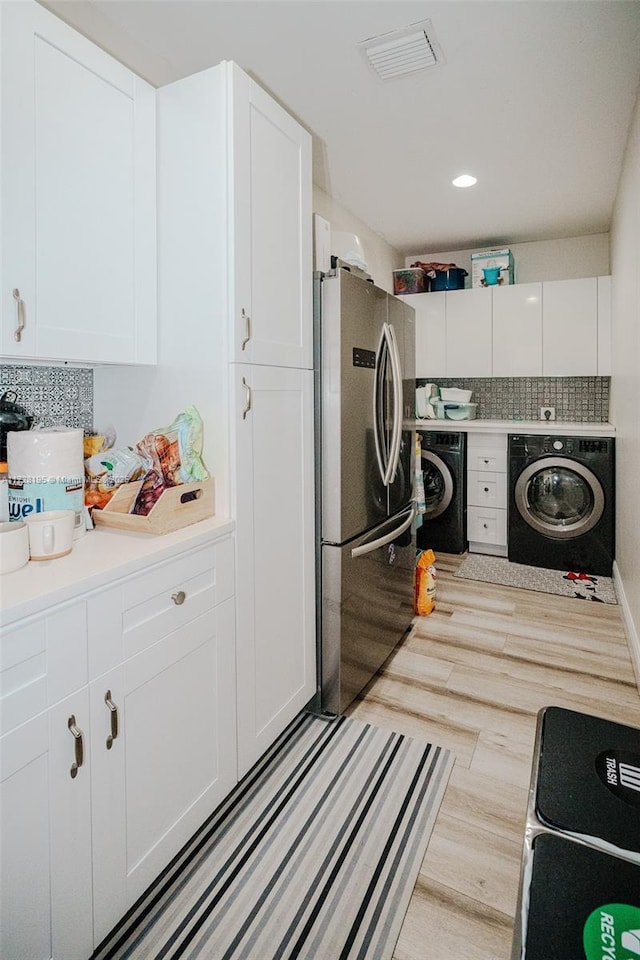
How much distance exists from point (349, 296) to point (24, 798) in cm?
183

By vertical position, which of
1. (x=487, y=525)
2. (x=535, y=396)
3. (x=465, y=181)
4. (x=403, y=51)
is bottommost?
(x=487, y=525)

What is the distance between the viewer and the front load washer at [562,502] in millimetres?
3764

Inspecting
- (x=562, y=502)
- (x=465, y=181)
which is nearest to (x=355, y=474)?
(x=465, y=181)

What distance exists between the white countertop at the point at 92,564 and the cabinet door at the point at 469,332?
11.3ft

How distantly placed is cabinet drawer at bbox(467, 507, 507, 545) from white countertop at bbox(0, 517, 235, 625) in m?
3.15

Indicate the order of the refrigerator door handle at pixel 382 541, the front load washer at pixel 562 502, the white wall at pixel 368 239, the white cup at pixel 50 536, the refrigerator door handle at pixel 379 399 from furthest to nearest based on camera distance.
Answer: the front load washer at pixel 562 502, the white wall at pixel 368 239, the refrigerator door handle at pixel 379 399, the refrigerator door handle at pixel 382 541, the white cup at pixel 50 536

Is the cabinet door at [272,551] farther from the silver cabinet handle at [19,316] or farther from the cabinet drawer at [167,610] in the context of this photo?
the silver cabinet handle at [19,316]

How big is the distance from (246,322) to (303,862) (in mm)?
1579

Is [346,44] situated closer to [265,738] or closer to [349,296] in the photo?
[349,296]

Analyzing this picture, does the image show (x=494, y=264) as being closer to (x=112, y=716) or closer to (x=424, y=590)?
(x=424, y=590)

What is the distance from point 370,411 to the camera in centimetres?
229

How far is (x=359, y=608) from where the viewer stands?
2285 millimetres

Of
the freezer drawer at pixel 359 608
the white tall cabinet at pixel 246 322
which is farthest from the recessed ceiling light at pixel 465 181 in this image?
the freezer drawer at pixel 359 608

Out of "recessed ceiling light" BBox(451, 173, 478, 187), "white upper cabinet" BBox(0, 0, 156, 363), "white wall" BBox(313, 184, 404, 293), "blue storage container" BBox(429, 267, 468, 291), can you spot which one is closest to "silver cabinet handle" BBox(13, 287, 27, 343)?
"white upper cabinet" BBox(0, 0, 156, 363)
